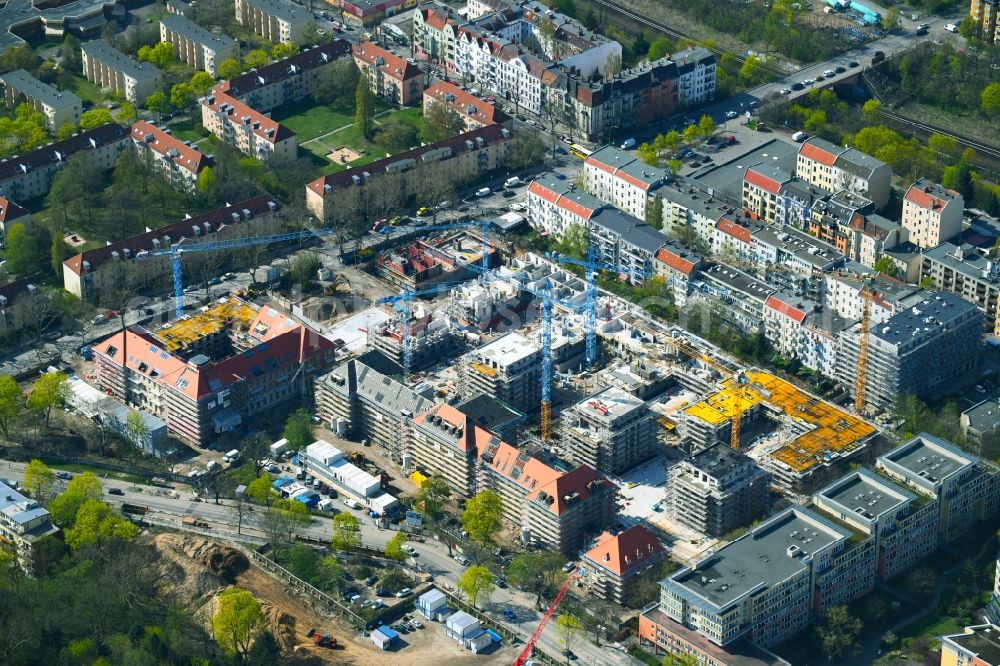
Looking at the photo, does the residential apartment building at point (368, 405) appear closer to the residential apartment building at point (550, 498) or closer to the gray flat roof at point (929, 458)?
the residential apartment building at point (550, 498)

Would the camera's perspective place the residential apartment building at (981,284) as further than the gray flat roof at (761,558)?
Yes

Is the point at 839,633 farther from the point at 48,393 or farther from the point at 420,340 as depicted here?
the point at 48,393

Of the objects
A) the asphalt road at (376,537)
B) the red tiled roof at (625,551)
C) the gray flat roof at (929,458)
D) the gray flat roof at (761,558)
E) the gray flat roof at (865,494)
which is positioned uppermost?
the gray flat roof at (929,458)

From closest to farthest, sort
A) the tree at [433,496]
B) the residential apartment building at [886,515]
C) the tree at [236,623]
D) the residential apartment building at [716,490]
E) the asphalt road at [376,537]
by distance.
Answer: the tree at [236,623] < the asphalt road at [376,537] < the residential apartment building at [886,515] < the residential apartment building at [716,490] < the tree at [433,496]

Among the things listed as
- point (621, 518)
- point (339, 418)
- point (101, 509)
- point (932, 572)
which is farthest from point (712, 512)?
point (101, 509)

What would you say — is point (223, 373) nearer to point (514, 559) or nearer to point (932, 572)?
point (514, 559)

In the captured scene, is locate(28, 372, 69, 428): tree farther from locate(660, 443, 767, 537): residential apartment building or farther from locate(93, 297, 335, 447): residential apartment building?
locate(660, 443, 767, 537): residential apartment building

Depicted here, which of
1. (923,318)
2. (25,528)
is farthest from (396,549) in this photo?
(923,318)

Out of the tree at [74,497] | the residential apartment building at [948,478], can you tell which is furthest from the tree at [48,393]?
the residential apartment building at [948,478]
